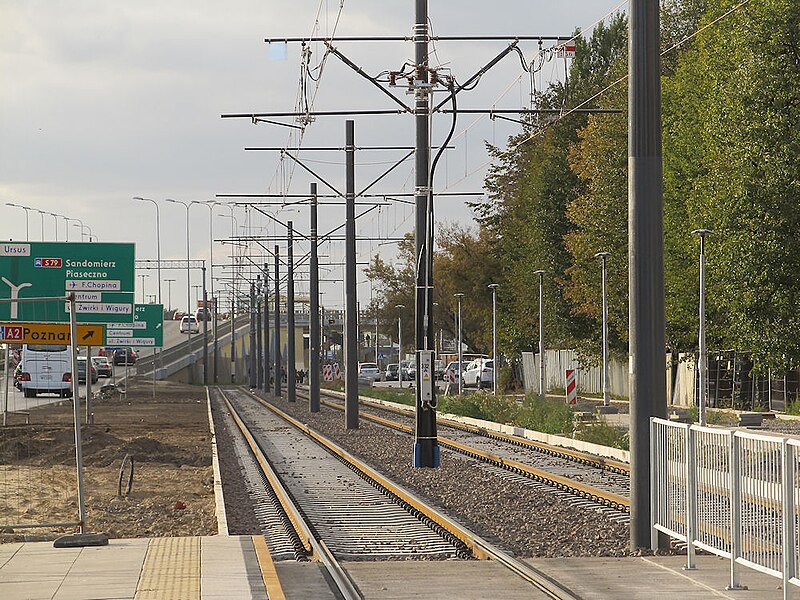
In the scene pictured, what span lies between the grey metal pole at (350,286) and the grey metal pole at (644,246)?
24.8m

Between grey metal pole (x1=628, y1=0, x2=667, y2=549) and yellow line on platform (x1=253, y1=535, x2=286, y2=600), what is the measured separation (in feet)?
12.4

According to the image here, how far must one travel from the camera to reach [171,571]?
42.1ft

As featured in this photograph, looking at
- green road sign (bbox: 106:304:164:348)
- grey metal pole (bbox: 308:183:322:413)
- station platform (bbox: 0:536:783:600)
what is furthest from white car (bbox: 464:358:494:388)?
station platform (bbox: 0:536:783:600)

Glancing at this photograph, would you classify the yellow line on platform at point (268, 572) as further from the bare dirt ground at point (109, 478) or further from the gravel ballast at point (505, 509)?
the bare dirt ground at point (109, 478)

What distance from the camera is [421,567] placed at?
1388 cm

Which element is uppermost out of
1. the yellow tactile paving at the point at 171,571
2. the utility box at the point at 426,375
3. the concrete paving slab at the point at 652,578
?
the utility box at the point at 426,375

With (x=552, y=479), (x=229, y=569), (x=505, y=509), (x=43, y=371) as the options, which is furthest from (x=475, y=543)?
(x=43, y=371)

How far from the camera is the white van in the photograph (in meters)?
64.4

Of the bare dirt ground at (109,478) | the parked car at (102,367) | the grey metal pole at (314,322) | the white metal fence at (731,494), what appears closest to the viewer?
the white metal fence at (731,494)

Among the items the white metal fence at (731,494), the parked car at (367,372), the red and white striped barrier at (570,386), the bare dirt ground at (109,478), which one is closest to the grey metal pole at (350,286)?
the bare dirt ground at (109,478)

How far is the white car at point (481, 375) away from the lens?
8456cm

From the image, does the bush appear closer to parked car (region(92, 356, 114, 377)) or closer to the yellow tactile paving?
the yellow tactile paving

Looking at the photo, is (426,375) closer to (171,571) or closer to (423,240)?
(423,240)

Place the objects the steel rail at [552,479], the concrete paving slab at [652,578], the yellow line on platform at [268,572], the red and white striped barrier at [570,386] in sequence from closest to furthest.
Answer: the yellow line on platform at [268,572] → the concrete paving slab at [652,578] → the steel rail at [552,479] → the red and white striped barrier at [570,386]
